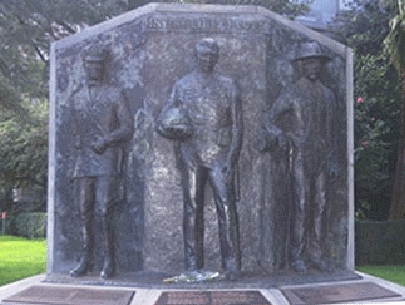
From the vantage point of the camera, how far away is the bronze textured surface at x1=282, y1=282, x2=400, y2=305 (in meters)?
7.12

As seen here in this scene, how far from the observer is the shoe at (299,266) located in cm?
862

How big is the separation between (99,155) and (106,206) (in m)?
0.63

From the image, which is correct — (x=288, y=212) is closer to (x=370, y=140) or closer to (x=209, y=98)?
(x=209, y=98)

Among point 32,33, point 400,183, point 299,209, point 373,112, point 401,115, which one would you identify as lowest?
point 400,183

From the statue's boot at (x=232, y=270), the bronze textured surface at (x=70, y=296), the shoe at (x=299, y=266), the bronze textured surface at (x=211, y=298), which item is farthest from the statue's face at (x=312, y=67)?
the bronze textured surface at (x=70, y=296)

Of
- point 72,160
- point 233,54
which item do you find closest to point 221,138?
point 233,54

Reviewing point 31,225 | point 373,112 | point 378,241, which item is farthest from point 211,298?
point 31,225

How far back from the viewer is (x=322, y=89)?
902cm

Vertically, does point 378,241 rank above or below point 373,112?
below

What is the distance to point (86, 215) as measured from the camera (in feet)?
28.5

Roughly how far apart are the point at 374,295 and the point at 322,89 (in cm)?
281

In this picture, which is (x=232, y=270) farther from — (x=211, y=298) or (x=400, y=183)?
(x=400, y=183)

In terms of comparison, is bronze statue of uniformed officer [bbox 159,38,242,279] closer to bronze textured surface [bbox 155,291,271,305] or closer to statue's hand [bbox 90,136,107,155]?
statue's hand [bbox 90,136,107,155]

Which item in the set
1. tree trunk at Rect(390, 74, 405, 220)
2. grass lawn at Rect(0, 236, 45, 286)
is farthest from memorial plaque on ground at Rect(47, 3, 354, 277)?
tree trunk at Rect(390, 74, 405, 220)
